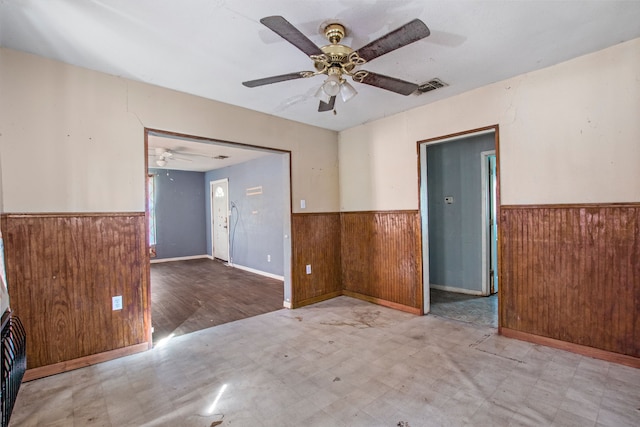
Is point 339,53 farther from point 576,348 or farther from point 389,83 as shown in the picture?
point 576,348

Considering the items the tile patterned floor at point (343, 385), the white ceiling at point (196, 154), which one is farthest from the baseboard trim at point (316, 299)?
the white ceiling at point (196, 154)

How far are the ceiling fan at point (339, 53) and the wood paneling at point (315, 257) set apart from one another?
2.11 m

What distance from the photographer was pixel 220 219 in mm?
7383

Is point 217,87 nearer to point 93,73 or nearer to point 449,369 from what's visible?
point 93,73

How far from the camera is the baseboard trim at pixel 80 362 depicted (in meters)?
2.21

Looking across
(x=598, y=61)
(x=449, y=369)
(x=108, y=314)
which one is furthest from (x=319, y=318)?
(x=598, y=61)

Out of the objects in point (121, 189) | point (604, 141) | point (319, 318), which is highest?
point (604, 141)

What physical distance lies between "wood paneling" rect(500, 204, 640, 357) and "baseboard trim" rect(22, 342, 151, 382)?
3391 millimetres

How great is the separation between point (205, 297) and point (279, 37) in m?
3.57

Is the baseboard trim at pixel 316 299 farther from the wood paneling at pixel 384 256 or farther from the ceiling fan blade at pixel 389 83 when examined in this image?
the ceiling fan blade at pixel 389 83

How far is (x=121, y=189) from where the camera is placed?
2.62m

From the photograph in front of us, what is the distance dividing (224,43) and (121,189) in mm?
1545

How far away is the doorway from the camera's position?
23.3ft

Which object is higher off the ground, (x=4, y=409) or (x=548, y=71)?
(x=548, y=71)
